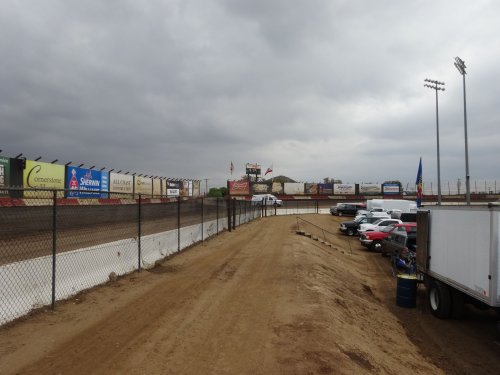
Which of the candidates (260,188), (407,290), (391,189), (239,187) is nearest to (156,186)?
(407,290)

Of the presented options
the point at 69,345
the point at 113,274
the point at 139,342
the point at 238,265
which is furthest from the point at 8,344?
the point at 238,265

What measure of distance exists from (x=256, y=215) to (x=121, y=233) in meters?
35.4

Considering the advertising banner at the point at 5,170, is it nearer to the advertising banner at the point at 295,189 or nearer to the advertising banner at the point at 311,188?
the advertising banner at the point at 295,189

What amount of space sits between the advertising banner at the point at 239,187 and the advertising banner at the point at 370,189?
79.3 feet

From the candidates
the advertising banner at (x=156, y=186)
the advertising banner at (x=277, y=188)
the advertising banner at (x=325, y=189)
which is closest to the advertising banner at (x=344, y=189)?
the advertising banner at (x=325, y=189)

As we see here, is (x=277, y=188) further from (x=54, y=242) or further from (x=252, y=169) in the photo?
(x=54, y=242)

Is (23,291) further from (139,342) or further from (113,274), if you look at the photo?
(113,274)

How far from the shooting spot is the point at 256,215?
45.9m

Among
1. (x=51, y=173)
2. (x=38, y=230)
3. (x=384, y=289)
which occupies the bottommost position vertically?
(x=384, y=289)

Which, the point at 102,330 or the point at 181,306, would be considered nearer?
the point at 102,330

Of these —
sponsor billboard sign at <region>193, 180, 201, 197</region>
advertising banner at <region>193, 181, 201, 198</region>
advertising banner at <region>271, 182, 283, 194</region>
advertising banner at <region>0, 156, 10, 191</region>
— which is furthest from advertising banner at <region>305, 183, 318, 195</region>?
advertising banner at <region>0, 156, 10, 191</region>

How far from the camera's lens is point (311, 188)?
8700 cm

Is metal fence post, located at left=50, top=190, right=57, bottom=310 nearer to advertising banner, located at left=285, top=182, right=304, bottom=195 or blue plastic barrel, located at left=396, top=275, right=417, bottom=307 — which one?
blue plastic barrel, located at left=396, top=275, right=417, bottom=307

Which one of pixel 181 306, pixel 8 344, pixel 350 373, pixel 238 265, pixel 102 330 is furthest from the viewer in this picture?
pixel 238 265
